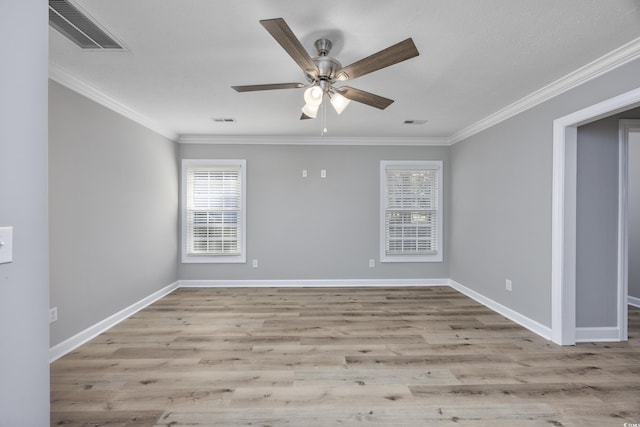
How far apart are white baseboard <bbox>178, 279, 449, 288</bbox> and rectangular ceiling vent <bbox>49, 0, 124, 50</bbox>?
3.47m

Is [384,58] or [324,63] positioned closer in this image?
[384,58]

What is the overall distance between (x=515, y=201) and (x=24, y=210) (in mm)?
3956

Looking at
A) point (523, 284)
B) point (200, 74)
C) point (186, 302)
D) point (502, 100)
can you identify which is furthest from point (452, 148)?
point (186, 302)

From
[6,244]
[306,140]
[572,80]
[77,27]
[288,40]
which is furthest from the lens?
[306,140]

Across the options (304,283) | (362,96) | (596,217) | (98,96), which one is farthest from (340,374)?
(98,96)

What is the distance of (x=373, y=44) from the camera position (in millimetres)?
2014

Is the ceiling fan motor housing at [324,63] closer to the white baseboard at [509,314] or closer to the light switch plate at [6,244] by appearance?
the light switch plate at [6,244]

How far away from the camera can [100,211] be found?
9.66ft

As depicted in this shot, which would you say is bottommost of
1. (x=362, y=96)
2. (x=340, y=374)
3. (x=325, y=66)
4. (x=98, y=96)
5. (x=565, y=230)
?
(x=340, y=374)

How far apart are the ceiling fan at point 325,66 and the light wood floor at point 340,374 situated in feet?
6.77

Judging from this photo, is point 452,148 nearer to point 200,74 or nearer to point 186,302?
point 200,74

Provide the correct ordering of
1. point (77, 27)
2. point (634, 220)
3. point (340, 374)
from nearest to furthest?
point (77, 27) → point (340, 374) → point (634, 220)

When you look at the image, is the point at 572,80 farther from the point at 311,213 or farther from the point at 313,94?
the point at 311,213

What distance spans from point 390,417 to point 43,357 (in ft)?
5.77
